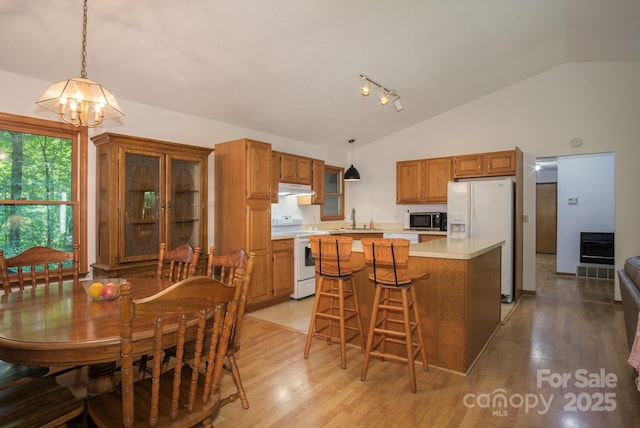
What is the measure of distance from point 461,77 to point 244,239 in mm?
3425

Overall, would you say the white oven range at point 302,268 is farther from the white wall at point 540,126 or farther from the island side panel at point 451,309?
the island side panel at point 451,309

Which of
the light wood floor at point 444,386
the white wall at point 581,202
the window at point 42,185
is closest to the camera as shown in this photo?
the light wood floor at point 444,386

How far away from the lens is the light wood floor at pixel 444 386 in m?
1.99

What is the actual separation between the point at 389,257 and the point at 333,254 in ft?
1.59

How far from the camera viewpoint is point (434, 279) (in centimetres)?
267

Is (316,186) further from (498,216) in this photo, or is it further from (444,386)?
(444,386)

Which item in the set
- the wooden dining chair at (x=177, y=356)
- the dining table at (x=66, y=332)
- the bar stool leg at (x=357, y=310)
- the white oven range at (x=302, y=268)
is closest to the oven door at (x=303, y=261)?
the white oven range at (x=302, y=268)

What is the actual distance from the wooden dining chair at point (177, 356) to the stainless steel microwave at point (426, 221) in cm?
453

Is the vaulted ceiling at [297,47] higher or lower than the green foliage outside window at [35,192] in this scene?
higher

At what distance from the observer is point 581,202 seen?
6551mm

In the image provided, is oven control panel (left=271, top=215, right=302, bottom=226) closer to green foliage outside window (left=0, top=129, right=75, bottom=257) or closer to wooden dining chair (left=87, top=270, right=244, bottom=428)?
green foliage outside window (left=0, top=129, right=75, bottom=257)

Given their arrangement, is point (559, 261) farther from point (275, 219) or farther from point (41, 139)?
point (41, 139)

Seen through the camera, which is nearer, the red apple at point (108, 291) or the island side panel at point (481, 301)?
the red apple at point (108, 291)

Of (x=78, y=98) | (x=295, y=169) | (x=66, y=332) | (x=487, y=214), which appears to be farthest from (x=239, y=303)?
(x=487, y=214)
